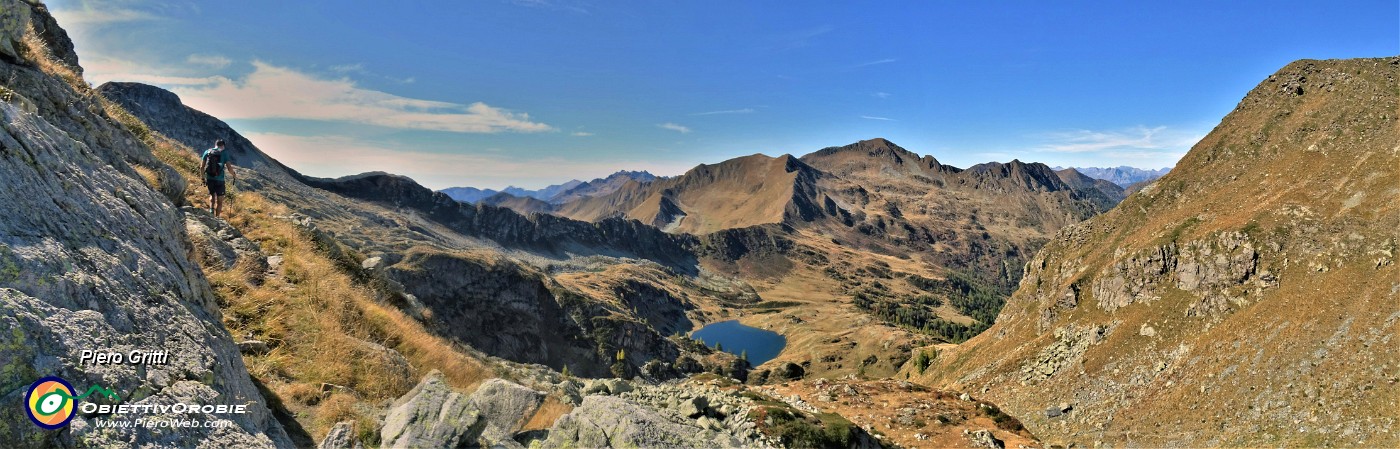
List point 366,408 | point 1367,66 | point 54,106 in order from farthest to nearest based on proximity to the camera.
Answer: point 1367,66 < point 54,106 < point 366,408

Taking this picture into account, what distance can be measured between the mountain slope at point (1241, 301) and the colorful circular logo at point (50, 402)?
62038 millimetres

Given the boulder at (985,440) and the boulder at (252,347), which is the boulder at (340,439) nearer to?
the boulder at (252,347)

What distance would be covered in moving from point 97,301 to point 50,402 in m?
2.13

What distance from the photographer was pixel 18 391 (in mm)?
6523

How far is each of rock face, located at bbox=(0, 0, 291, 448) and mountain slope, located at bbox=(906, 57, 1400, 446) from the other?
61214 mm

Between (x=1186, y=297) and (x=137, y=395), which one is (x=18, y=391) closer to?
(x=137, y=395)

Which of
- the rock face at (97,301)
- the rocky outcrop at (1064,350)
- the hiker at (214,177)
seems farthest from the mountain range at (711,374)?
the hiker at (214,177)

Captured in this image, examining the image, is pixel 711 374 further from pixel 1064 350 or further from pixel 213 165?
pixel 1064 350

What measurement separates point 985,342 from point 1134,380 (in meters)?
43.8

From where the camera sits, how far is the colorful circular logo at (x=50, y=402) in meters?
6.61

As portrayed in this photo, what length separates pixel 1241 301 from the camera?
204 ft

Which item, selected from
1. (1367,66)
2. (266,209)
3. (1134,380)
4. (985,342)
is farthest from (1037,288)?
(266,209)

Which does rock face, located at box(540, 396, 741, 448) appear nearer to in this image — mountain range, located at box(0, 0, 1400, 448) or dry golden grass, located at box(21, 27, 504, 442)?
mountain range, located at box(0, 0, 1400, 448)

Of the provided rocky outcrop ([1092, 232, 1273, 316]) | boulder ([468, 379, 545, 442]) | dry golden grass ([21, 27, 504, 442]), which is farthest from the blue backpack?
rocky outcrop ([1092, 232, 1273, 316])
